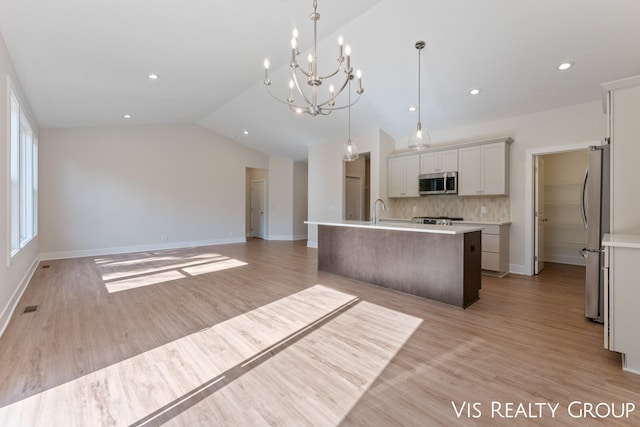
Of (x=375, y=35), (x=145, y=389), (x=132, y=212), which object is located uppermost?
(x=375, y=35)

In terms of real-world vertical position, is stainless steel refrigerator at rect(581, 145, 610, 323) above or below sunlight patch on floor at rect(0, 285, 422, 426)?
above

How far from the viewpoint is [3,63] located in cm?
288

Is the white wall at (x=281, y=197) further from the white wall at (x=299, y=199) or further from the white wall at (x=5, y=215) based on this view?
the white wall at (x=5, y=215)

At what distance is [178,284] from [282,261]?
7.29 feet

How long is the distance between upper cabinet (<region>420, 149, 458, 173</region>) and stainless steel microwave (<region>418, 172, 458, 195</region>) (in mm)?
97

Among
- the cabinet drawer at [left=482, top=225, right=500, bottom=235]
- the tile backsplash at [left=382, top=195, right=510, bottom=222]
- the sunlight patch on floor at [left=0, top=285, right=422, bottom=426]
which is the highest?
the tile backsplash at [left=382, top=195, right=510, bottom=222]

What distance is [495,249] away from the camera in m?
4.68

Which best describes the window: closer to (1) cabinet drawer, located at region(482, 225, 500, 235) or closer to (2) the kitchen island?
(2) the kitchen island

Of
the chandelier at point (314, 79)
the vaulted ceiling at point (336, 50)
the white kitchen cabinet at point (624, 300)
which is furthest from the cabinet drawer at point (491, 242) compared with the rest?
the chandelier at point (314, 79)

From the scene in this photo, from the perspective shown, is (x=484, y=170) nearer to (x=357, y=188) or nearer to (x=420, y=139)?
(x=420, y=139)

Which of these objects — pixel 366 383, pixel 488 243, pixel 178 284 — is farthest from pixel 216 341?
pixel 488 243

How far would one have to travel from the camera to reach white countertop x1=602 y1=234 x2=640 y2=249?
6.14 feet

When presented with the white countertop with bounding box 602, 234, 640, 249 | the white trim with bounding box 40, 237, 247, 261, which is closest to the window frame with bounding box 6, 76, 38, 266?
the white trim with bounding box 40, 237, 247, 261

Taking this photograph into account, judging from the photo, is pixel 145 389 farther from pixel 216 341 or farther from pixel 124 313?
pixel 124 313
